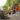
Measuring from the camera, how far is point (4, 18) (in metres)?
0.59

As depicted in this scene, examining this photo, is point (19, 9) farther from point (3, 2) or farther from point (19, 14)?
point (3, 2)

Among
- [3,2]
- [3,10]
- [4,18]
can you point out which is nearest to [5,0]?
[3,2]

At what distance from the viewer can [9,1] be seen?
1.89ft

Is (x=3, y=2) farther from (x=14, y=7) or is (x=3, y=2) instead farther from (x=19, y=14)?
(x=19, y=14)

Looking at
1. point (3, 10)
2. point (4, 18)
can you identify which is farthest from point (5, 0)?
point (4, 18)

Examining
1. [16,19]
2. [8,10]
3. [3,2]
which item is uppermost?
[3,2]

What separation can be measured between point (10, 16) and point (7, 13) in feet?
0.19

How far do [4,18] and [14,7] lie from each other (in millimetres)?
207

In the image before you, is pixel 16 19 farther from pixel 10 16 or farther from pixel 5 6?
pixel 5 6

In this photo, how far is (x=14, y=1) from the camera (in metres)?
0.58

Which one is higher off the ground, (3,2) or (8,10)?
(3,2)

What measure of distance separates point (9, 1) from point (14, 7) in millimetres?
107

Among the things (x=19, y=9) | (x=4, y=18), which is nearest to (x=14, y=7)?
(x=19, y=9)

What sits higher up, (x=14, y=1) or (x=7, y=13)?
(x=14, y=1)
